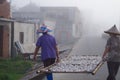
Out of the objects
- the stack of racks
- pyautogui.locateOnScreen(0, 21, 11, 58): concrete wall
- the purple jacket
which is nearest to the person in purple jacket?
the purple jacket

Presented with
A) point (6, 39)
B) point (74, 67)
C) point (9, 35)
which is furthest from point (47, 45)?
point (9, 35)

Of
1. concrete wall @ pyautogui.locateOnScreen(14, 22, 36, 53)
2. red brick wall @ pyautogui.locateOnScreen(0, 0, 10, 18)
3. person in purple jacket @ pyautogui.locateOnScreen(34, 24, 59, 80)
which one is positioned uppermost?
red brick wall @ pyautogui.locateOnScreen(0, 0, 10, 18)

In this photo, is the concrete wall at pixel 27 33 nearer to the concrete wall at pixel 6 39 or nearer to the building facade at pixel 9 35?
the building facade at pixel 9 35

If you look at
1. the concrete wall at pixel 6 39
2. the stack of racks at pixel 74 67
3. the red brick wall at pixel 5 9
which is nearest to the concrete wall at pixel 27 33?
the red brick wall at pixel 5 9

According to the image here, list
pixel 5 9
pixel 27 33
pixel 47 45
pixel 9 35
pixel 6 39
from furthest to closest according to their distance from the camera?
pixel 27 33
pixel 5 9
pixel 9 35
pixel 6 39
pixel 47 45

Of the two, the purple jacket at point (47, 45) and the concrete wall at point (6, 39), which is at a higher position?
the purple jacket at point (47, 45)

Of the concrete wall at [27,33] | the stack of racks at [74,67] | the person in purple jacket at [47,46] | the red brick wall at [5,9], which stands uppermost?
the red brick wall at [5,9]

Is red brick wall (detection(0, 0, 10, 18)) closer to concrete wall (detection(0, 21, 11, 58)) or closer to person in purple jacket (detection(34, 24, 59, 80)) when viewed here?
concrete wall (detection(0, 21, 11, 58))

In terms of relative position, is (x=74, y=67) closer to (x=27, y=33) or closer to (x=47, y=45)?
(x=47, y=45)

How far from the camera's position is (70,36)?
294ft

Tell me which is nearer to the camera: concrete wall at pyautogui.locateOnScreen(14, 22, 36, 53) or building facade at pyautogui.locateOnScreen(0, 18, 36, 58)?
building facade at pyautogui.locateOnScreen(0, 18, 36, 58)

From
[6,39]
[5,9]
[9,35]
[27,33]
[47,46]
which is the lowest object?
[27,33]

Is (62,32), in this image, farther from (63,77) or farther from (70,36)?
(63,77)

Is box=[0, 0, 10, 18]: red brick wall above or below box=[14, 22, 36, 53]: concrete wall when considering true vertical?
above
